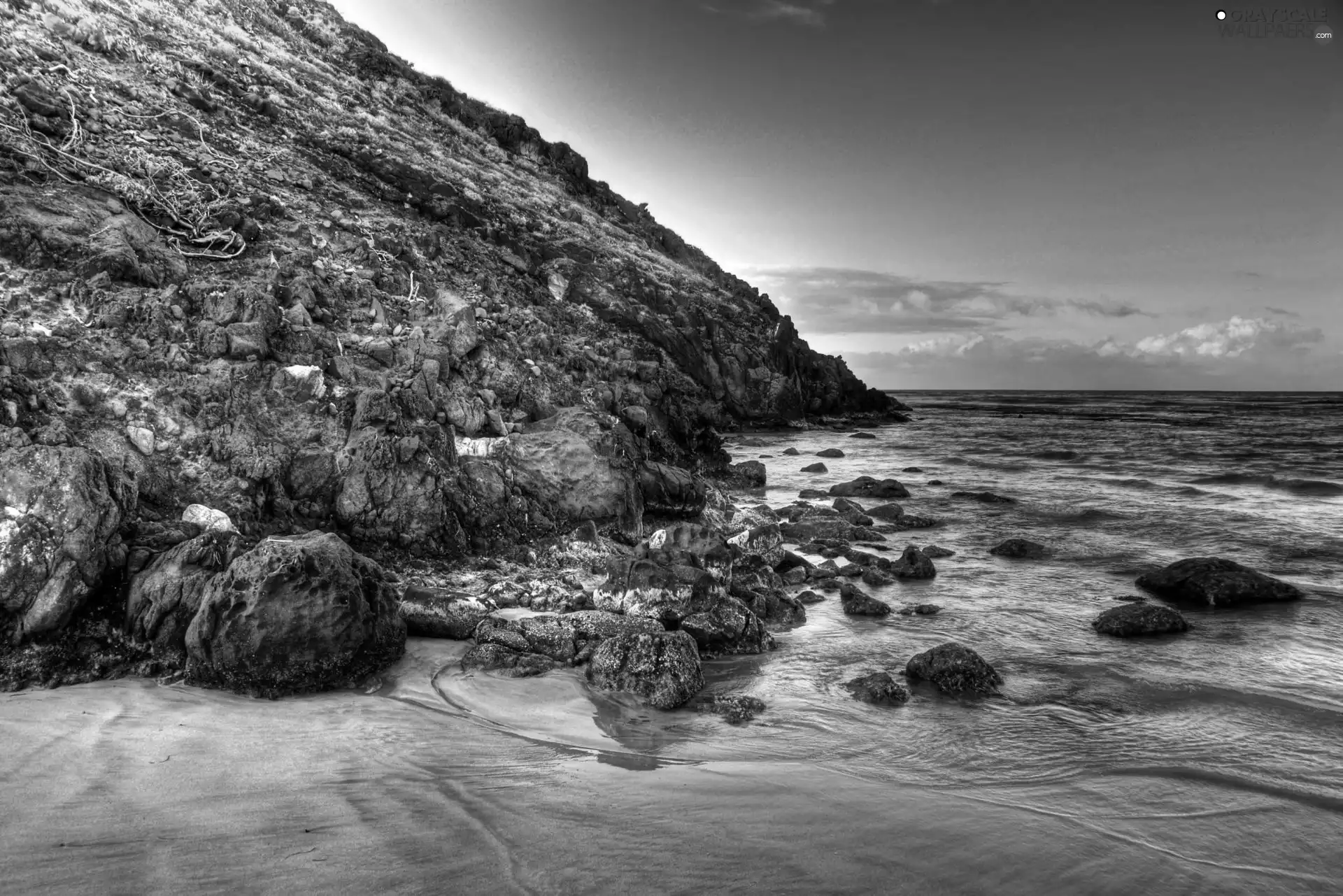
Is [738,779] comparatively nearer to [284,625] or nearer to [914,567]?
[284,625]

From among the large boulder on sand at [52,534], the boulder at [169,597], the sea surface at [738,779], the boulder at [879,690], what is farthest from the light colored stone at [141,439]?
the boulder at [879,690]

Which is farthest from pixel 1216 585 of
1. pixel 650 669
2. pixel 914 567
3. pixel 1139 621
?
pixel 650 669

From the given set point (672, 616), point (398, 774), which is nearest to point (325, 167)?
point (672, 616)

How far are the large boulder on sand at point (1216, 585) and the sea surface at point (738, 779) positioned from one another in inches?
56.0

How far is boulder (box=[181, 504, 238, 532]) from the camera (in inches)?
284

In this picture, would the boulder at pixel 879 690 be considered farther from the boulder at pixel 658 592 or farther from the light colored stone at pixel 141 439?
the light colored stone at pixel 141 439

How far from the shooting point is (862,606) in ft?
34.5

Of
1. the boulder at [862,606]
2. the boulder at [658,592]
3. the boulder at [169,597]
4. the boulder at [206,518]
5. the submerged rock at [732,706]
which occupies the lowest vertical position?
the boulder at [862,606]

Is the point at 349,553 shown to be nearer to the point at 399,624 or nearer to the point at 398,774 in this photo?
the point at 399,624

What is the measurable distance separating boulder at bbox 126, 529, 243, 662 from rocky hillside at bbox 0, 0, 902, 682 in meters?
0.13

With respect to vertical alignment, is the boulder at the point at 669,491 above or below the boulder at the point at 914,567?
above

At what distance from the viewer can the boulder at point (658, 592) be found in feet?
28.7

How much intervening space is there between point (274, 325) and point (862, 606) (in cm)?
1034

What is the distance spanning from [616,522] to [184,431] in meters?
6.49
